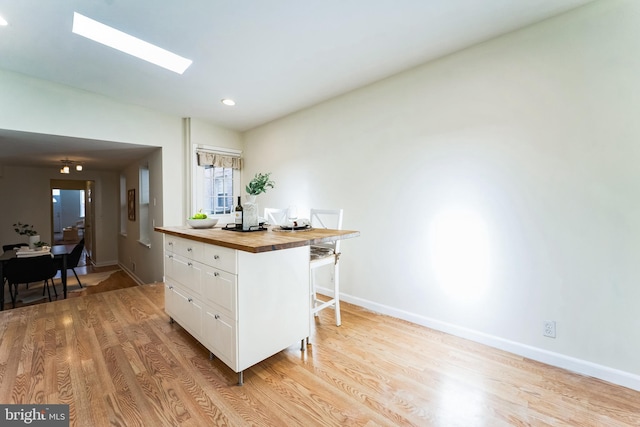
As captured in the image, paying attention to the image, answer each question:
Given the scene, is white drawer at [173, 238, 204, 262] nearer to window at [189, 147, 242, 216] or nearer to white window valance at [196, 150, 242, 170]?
window at [189, 147, 242, 216]

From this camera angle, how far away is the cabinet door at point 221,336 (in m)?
1.68

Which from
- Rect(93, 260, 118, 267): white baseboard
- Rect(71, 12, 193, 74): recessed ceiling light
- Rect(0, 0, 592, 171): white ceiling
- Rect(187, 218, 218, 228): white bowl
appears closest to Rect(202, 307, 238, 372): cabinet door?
Rect(187, 218, 218, 228): white bowl

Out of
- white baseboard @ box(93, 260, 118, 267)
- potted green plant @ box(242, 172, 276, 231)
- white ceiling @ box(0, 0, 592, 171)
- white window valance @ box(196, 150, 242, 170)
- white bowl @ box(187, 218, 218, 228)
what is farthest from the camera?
white baseboard @ box(93, 260, 118, 267)

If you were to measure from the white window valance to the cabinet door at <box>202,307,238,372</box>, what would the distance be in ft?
9.85

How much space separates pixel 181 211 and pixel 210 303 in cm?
283

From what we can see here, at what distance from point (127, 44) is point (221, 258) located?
2316 mm

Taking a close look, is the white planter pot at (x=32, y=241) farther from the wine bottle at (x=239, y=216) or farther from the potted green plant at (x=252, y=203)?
the potted green plant at (x=252, y=203)

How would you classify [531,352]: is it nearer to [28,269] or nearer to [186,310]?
[186,310]

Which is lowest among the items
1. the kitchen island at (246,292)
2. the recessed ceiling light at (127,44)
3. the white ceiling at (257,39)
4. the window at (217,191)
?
the kitchen island at (246,292)

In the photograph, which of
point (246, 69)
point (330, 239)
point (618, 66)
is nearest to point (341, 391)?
point (330, 239)

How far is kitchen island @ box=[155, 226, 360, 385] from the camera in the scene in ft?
5.39

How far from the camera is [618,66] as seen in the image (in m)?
1.71

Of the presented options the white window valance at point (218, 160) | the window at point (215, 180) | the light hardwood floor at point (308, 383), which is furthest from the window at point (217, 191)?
the light hardwood floor at point (308, 383)

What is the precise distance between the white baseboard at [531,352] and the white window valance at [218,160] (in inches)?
131
